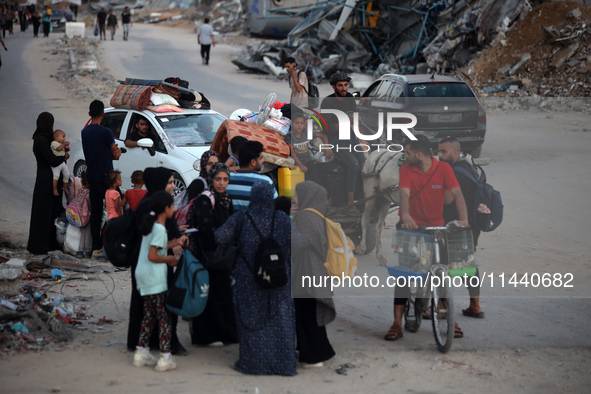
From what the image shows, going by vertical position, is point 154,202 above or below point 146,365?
above

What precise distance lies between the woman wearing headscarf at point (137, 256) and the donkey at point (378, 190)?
3864mm

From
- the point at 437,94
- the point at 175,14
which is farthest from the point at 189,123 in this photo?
the point at 175,14

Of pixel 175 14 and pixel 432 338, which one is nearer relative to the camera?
pixel 432 338

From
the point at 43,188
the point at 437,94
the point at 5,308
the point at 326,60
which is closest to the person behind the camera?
the point at 5,308

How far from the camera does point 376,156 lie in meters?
9.66

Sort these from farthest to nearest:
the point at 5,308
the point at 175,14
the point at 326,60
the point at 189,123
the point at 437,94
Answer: the point at 175,14
the point at 326,60
the point at 437,94
the point at 189,123
the point at 5,308

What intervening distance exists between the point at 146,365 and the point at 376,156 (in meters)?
4.78

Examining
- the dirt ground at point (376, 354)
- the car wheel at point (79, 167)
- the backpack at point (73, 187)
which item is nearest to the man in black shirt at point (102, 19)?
the car wheel at point (79, 167)

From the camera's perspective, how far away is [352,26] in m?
29.5

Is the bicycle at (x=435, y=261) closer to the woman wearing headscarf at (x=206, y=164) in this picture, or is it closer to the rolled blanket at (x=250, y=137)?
the woman wearing headscarf at (x=206, y=164)

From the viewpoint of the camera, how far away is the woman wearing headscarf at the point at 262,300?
19.0ft

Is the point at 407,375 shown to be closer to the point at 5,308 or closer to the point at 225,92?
the point at 5,308

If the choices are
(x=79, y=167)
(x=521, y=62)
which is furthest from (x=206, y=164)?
A: (x=521, y=62)

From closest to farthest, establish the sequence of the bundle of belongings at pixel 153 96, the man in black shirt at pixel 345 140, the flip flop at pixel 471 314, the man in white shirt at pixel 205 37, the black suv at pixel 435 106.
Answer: the flip flop at pixel 471 314 < the man in black shirt at pixel 345 140 < the bundle of belongings at pixel 153 96 < the black suv at pixel 435 106 < the man in white shirt at pixel 205 37
